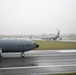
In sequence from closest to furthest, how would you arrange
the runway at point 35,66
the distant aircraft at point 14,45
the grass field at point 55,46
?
the runway at point 35,66
the distant aircraft at point 14,45
the grass field at point 55,46

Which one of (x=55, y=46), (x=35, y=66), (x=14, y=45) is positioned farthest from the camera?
(x=55, y=46)

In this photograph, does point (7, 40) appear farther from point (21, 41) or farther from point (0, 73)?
point (0, 73)

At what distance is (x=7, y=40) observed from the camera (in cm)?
3678

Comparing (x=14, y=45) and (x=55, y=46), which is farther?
(x=55, y=46)

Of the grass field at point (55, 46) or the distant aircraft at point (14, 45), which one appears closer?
the distant aircraft at point (14, 45)

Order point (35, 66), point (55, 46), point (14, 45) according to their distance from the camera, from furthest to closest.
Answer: point (55, 46)
point (14, 45)
point (35, 66)

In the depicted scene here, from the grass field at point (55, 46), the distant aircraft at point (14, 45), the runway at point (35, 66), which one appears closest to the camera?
the runway at point (35, 66)

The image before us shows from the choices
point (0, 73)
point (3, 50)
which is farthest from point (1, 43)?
point (0, 73)

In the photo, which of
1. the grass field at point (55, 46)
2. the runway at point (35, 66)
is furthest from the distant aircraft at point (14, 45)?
the grass field at point (55, 46)

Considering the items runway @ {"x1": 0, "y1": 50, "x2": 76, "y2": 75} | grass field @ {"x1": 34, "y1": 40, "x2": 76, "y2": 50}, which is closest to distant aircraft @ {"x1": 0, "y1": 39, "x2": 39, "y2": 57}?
runway @ {"x1": 0, "y1": 50, "x2": 76, "y2": 75}

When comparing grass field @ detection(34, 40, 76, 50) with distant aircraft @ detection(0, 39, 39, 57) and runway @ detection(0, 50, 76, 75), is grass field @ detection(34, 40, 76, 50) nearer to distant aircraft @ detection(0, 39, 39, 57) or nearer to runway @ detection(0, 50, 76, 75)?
distant aircraft @ detection(0, 39, 39, 57)

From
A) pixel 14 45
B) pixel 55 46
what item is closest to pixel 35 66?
pixel 14 45

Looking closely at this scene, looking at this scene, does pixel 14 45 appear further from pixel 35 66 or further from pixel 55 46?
pixel 55 46

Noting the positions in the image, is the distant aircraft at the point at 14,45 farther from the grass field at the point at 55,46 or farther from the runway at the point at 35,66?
the grass field at the point at 55,46
